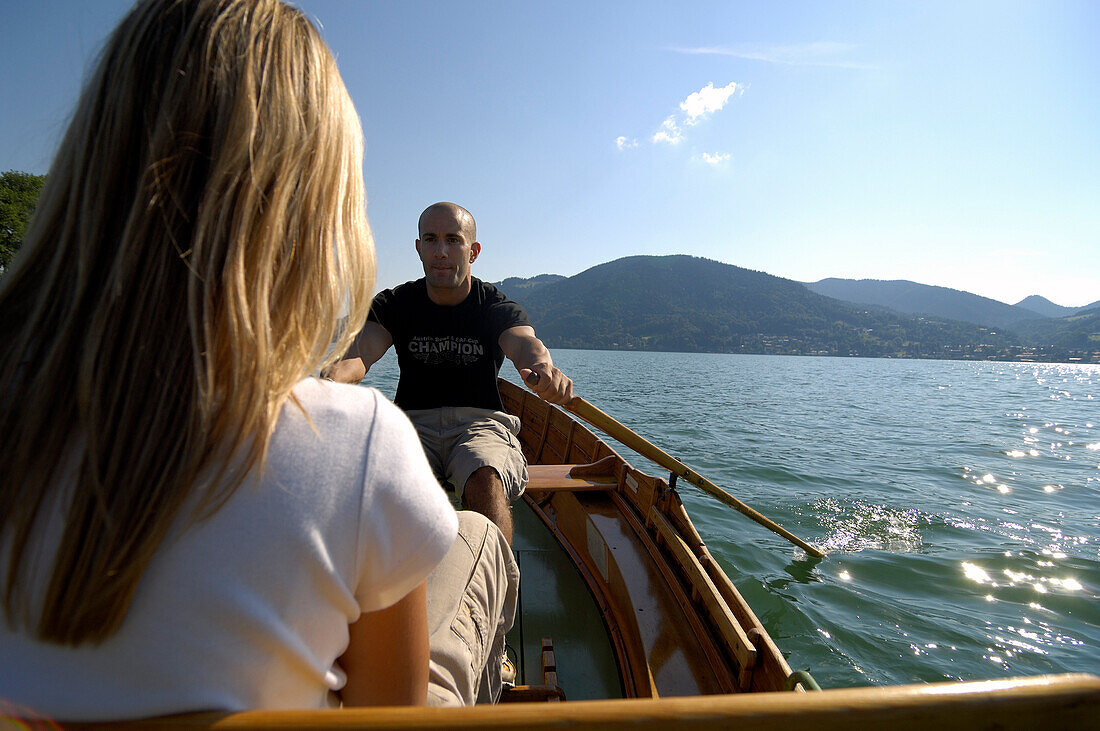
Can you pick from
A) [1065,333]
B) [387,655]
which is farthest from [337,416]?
[1065,333]

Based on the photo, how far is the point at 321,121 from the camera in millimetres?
736

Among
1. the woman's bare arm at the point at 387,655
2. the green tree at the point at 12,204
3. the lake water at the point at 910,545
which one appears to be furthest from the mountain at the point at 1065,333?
the green tree at the point at 12,204

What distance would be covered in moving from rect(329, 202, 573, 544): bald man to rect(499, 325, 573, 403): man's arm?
1cm

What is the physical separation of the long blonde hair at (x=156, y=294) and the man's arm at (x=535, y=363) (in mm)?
1739

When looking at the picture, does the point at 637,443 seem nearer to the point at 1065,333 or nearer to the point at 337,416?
the point at 337,416

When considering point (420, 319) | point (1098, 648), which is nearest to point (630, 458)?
point (1098, 648)

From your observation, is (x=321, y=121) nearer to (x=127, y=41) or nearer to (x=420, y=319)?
(x=127, y=41)

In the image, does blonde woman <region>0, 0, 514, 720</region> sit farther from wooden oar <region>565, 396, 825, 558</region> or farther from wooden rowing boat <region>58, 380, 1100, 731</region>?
wooden oar <region>565, 396, 825, 558</region>

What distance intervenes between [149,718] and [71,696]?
0.09m

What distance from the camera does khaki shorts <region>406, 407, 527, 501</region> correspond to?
2.67m

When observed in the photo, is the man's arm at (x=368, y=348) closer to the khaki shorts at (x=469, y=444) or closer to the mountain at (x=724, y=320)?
the khaki shorts at (x=469, y=444)

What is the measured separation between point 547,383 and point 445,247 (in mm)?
1149

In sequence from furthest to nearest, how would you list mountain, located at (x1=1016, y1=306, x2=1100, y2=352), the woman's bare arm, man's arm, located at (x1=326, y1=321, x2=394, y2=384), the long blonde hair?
1. mountain, located at (x1=1016, y1=306, x2=1100, y2=352)
2. man's arm, located at (x1=326, y1=321, x2=394, y2=384)
3. the woman's bare arm
4. the long blonde hair

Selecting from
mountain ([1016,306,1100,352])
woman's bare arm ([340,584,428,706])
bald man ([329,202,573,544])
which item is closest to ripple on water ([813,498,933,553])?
bald man ([329,202,573,544])
